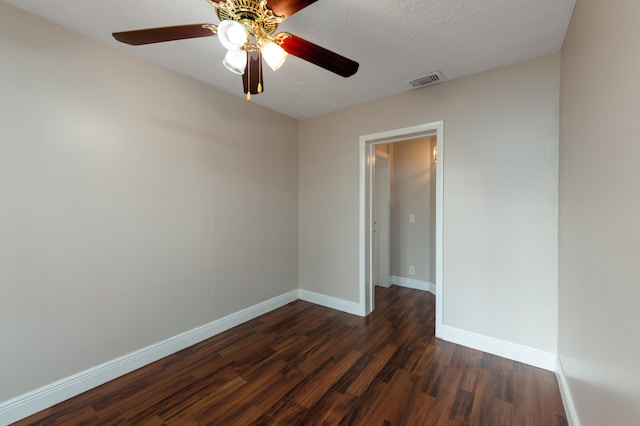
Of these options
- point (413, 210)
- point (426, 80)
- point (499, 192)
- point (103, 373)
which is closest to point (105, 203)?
point (103, 373)

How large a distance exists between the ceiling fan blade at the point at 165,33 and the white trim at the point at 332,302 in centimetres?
292

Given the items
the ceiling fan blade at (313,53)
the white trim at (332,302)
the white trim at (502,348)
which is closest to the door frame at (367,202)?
the white trim at (332,302)

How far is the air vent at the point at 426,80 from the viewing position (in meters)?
2.28

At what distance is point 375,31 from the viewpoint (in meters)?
1.73

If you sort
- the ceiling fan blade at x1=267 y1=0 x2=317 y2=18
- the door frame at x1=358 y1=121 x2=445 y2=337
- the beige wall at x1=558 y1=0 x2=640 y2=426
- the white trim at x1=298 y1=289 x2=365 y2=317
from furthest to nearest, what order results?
the white trim at x1=298 y1=289 x2=365 y2=317 → the door frame at x1=358 y1=121 x2=445 y2=337 → the ceiling fan blade at x1=267 y1=0 x2=317 y2=18 → the beige wall at x1=558 y1=0 x2=640 y2=426

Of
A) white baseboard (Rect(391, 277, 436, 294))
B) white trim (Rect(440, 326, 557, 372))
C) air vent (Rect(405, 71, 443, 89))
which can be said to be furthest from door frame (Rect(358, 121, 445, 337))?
white baseboard (Rect(391, 277, 436, 294))

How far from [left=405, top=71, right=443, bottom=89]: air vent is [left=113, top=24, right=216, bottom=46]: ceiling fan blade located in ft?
6.10

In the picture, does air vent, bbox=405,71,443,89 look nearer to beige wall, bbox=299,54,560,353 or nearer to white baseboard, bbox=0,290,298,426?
beige wall, bbox=299,54,560,353

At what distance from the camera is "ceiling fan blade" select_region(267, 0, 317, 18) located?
1.07 m

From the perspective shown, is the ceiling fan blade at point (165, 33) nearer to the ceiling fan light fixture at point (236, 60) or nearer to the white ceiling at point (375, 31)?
the ceiling fan light fixture at point (236, 60)

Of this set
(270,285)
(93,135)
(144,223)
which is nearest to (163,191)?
(144,223)

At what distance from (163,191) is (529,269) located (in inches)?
124

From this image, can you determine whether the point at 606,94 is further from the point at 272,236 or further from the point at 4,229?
the point at 4,229

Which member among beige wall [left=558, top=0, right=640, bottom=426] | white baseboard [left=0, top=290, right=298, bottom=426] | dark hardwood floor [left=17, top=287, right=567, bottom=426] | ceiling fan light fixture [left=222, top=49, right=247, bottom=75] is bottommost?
dark hardwood floor [left=17, top=287, right=567, bottom=426]
